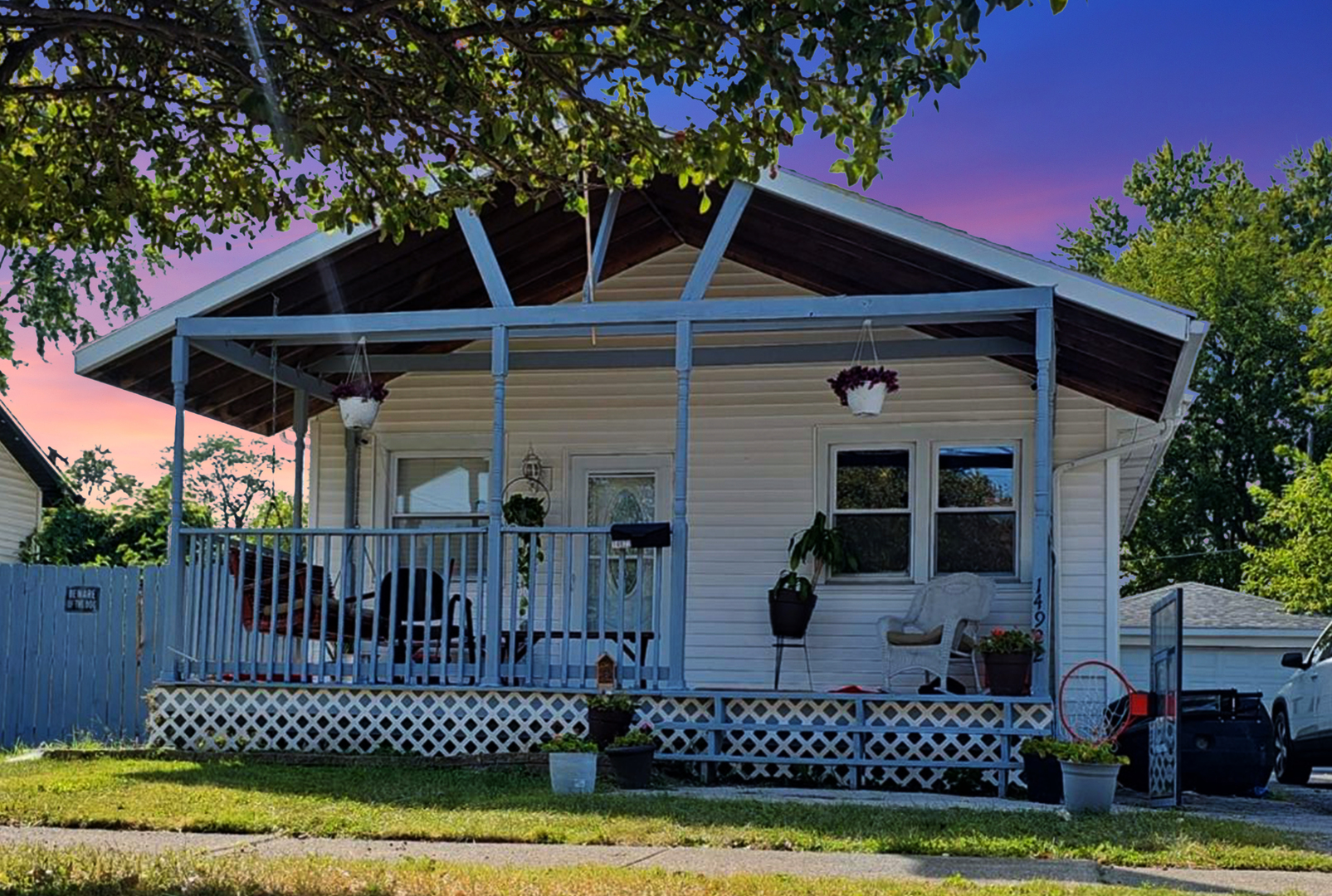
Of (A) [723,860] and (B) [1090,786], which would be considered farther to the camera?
(B) [1090,786]

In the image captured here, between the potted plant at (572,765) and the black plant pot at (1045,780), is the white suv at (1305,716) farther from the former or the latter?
the potted plant at (572,765)

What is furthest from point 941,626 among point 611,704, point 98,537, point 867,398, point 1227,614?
point 98,537

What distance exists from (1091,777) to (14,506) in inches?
910

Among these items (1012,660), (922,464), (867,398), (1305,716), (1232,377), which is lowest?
(1305,716)

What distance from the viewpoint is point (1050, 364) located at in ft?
34.5

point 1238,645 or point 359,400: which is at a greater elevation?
point 359,400

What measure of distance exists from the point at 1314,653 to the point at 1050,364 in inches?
242

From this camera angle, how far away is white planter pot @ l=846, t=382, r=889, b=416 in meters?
11.7

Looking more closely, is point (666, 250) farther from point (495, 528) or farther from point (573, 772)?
point (573, 772)

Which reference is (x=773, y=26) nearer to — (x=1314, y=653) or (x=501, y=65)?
(x=501, y=65)

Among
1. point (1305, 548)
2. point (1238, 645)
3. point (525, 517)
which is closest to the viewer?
point (525, 517)

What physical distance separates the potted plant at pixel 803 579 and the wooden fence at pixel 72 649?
20.0ft

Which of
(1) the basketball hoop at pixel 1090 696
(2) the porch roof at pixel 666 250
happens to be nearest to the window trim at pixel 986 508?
(2) the porch roof at pixel 666 250

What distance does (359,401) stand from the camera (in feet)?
40.7
